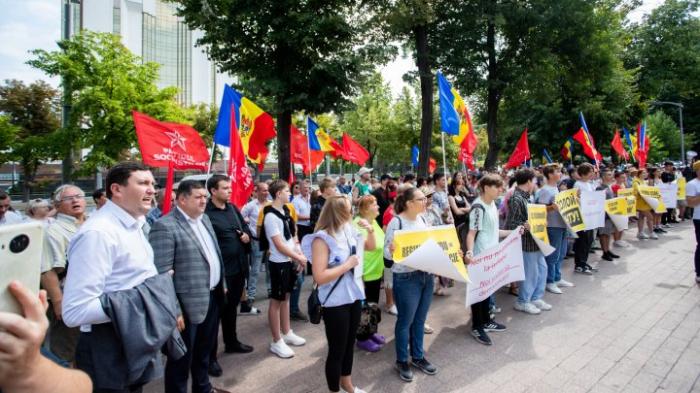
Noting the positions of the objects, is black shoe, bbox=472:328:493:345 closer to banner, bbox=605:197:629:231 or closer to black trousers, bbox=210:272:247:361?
black trousers, bbox=210:272:247:361

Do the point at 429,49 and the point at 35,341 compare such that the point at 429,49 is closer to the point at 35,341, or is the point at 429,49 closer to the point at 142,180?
the point at 142,180

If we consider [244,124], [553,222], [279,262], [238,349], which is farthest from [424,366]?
[244,124]

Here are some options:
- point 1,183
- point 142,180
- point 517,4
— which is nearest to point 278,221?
→ point 142,180

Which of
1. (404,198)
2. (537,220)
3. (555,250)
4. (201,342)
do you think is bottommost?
(201,342)

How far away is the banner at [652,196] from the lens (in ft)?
34.3

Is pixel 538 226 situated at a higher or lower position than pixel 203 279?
higher

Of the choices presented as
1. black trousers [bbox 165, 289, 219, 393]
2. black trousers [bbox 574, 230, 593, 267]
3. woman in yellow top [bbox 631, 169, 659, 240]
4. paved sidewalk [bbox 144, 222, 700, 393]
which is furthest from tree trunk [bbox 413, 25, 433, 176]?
black trousers [bbox 165, 289, 219, 393]

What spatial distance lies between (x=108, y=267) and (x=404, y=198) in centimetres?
278

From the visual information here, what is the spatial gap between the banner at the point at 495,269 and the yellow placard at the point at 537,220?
0.58m

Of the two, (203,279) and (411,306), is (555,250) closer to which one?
(411,306)

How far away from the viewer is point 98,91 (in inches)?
724

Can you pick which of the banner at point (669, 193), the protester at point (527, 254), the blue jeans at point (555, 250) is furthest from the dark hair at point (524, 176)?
the banner at point (669, 193)

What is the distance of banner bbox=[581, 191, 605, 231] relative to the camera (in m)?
7.31

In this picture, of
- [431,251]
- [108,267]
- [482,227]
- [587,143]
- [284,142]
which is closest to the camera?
[108,267]
